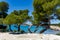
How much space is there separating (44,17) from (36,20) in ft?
3.52

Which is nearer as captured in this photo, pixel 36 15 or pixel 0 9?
pixel 36 15

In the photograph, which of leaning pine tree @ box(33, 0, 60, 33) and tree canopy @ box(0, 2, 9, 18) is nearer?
leaning pine tree @ box(33, 0, 60, 33)

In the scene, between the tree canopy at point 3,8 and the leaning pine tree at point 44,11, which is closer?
the leaning pine tree at point 44,11

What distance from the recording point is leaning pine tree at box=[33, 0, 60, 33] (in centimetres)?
1680

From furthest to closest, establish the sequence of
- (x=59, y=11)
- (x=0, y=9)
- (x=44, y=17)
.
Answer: (x=0, y=9)
(x=44, y=17)
(x=59, y=11)

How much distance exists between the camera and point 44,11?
59.0 feet

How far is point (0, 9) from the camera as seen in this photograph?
26.1 metres

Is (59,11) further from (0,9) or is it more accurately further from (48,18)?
(0,9)

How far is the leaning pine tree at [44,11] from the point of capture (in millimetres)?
16797

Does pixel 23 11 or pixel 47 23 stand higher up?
pixel 23 11

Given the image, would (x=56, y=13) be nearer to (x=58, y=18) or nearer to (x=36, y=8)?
(x=58, y=18)

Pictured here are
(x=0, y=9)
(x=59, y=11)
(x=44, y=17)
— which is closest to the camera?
→ (x=59, y=11)

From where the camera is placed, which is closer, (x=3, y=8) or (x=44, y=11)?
(x=44, y=11)

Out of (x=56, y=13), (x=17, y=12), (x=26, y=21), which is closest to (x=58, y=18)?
(x=56, y=13)
